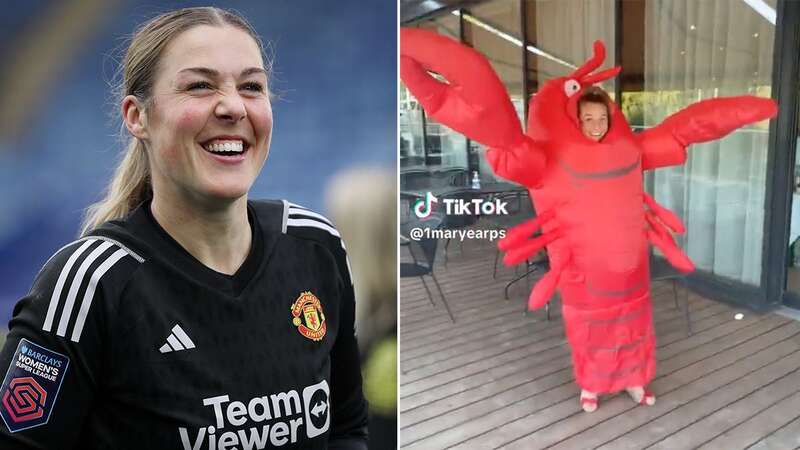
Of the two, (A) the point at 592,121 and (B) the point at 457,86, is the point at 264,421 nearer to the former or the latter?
(B) the point at 457,86

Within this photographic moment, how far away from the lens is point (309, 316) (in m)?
1.35

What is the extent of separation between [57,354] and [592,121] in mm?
1434

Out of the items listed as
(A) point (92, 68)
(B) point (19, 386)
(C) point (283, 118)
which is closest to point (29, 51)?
Answer: (A) point (92, 68)

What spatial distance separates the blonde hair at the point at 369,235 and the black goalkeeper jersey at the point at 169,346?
15.8 inches

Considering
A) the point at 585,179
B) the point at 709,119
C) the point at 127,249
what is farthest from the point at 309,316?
the point at 709,119

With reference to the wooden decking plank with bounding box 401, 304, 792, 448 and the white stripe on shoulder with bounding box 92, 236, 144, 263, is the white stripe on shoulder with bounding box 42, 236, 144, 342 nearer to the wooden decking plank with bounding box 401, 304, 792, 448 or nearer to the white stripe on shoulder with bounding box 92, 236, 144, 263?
the white stripe on shoulder with bounding box 92, 236, 144, 263

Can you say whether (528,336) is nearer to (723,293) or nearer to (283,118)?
(723,293)

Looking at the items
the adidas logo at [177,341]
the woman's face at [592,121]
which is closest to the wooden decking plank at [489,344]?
the woman's face at [592,121]

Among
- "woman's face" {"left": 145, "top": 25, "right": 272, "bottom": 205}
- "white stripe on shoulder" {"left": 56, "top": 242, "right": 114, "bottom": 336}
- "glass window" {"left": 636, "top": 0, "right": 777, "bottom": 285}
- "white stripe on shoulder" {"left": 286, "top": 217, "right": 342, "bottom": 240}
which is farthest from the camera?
"glass window" {"left": 636, "top": 0, "right": 777, "bottom": 285}

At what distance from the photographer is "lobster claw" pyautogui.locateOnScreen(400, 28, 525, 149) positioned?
1.77m

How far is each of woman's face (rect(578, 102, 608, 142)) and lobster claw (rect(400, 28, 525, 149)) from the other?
0.21 m

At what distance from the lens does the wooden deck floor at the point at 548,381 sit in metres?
1.93

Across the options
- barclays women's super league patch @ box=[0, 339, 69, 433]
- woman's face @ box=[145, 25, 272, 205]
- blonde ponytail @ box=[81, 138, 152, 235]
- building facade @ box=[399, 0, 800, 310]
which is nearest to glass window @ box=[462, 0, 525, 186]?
building facade @ box=[399, 0, 800, 310]

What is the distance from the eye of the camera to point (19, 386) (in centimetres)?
112
